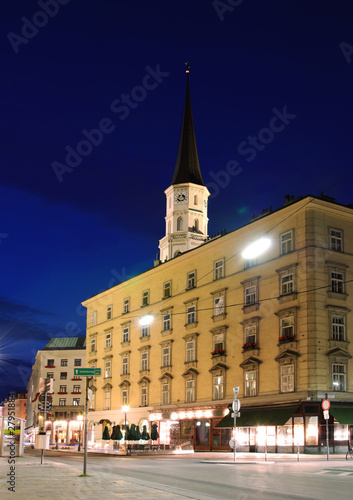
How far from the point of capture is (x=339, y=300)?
144ft

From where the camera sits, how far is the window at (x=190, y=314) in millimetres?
55625

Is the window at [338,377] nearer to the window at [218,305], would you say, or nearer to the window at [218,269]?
the window at [218,305]

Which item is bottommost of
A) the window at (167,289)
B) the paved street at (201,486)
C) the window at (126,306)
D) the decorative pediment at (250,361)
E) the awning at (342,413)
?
the paved street at (201,486)

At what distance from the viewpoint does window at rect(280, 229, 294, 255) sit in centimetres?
4538

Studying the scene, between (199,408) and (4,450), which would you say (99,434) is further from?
(4,450)

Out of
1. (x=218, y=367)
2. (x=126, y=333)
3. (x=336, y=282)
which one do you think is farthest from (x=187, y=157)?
(x=336, y=282)

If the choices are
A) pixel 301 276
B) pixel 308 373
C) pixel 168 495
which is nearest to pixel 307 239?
pixel 301 276

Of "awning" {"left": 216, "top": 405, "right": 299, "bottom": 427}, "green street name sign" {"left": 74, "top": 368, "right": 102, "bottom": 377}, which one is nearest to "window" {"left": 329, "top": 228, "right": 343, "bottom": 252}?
"awning" {"left": 216, "top": 405, "right": 299, "bottom": 427}

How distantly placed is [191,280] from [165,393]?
11038mm

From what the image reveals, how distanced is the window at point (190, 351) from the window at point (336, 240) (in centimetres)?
1649

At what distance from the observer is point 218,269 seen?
53.8 m

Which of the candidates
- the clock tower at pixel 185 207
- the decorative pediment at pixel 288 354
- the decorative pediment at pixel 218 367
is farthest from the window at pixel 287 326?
the clock tower at pixel 185 207

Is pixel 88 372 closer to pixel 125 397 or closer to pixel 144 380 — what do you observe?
pixel 144 380

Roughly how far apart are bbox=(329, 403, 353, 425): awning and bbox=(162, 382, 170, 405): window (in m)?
20.6
